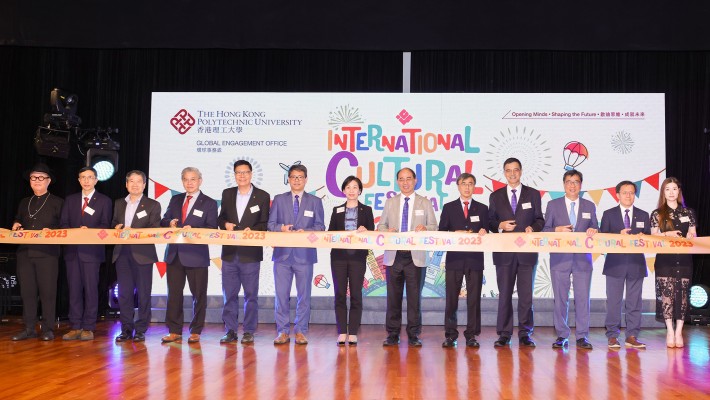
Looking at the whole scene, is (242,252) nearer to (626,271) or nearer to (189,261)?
(189,261)

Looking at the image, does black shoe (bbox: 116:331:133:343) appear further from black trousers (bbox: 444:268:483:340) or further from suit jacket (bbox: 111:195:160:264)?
black trousers (bbox: 444:268:483:340)

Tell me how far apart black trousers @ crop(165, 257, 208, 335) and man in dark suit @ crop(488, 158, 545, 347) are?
8.26 ft

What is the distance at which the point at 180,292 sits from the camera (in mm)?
5867

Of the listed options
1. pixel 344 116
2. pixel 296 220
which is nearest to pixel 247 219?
pixel 296 220

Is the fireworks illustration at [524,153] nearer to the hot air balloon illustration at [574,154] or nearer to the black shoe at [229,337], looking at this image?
the hot air balloon illustration at [574,154]

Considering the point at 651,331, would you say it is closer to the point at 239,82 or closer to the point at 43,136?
the point at 239,82

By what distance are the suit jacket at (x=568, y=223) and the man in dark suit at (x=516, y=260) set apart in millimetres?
92

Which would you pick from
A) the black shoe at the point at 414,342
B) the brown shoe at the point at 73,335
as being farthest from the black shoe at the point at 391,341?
the brown shoe at the point at 73,335

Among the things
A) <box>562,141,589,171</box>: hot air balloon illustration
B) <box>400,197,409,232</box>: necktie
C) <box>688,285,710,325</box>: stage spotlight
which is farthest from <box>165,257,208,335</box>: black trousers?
<box>688,285,710,325</box>: stage spotlight

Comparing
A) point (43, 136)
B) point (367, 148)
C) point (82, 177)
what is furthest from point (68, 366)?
point (367, 148)

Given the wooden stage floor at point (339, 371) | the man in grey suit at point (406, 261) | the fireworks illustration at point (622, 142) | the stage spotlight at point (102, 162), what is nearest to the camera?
the wooden stage floor at point (339, 371)

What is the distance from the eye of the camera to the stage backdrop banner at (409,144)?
26.3ft

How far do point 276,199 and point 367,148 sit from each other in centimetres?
245

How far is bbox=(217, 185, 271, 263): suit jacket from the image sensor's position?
586 cm
